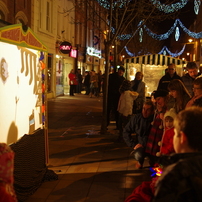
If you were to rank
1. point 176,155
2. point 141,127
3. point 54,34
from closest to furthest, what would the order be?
1. point 176,155
2. point 141,127
3. point 54,34

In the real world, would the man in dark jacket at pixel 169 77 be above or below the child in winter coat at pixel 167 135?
above

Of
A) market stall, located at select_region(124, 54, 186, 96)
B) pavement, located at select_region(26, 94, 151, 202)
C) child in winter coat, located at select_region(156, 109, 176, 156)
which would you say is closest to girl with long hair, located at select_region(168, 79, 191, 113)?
child in winter coat, located at select_region(156, 109, 176, 156)

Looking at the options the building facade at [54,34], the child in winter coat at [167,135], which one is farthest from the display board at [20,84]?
the building facade at [54,34]

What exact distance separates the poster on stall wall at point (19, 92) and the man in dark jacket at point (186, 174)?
292cm

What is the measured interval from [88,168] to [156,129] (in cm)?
196

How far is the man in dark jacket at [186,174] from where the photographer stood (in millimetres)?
1747

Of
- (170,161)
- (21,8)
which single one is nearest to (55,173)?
(170,161)

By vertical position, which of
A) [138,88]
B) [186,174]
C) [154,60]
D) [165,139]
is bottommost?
[165,139]

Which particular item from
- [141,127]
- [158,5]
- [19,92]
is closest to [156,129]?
[141,127]

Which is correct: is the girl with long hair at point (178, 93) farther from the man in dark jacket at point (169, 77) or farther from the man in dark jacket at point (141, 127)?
the man in dark jacket at point (169, 77)

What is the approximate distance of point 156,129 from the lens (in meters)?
4.98

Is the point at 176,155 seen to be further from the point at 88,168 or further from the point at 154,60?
the point at 154,60

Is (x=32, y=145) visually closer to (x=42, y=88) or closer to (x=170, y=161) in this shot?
(x=42, y=88)

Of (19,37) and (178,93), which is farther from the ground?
(19,37)
